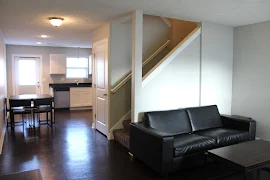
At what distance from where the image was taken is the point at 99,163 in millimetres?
3447

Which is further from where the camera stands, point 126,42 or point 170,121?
point 126,42

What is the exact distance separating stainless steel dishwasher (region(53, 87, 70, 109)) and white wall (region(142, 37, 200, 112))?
205 inches

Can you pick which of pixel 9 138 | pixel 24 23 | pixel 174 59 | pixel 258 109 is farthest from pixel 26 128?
pixel 258 109

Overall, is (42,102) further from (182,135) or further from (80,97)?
(182,135)

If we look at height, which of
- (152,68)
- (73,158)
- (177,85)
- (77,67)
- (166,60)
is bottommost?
(73,158)

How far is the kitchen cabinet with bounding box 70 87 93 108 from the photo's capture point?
8312mm

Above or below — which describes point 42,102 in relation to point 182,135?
above

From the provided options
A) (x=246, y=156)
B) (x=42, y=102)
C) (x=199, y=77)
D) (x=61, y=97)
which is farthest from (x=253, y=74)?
(x=61, y=97)

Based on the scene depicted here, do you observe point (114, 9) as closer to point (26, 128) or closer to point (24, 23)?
point (24, 23)

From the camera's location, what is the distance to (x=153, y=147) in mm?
3037

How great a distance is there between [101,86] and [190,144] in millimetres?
2561

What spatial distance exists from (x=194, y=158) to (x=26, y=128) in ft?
13.9

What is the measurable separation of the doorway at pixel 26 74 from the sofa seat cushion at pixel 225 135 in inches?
264

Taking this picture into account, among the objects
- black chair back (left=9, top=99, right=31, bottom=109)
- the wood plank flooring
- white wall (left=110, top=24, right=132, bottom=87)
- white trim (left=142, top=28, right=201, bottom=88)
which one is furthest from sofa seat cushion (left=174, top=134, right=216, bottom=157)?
black chair back (left=9, top=99, right=31, bottom=109)
